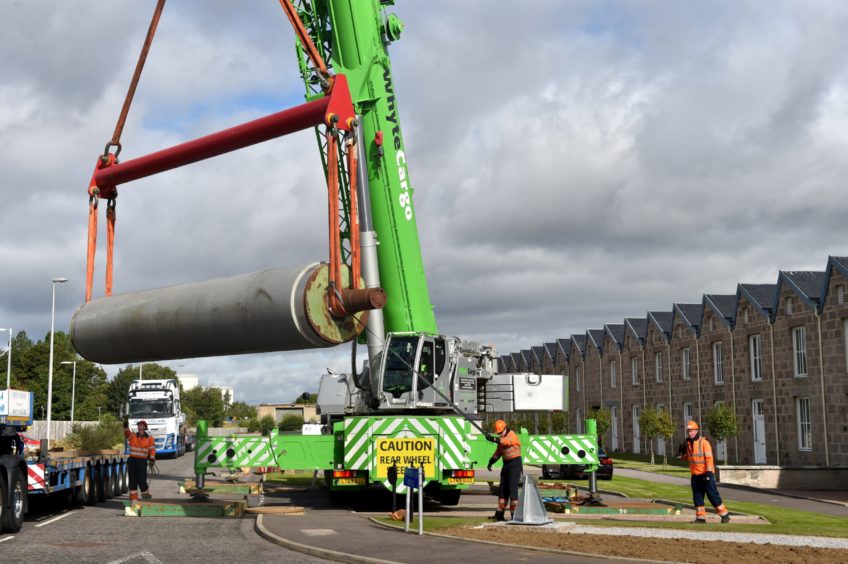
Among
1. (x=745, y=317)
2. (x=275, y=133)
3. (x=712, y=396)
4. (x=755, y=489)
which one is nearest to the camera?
(x=275, y=133)

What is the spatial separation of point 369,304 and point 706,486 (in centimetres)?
854

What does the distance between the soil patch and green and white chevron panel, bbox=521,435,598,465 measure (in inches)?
172

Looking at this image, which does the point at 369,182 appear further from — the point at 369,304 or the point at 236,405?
the point at 236,405

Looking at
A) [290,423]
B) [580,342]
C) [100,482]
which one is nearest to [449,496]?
[100,482]

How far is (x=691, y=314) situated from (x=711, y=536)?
1436 inches

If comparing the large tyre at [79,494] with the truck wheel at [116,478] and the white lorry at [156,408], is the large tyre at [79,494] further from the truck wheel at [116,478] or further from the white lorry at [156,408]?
the white lorry at [156,408]

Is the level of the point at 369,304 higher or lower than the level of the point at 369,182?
lower

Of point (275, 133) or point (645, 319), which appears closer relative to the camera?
point (275, 133)

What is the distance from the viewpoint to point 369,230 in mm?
17125

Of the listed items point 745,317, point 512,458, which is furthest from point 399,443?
point 745,317

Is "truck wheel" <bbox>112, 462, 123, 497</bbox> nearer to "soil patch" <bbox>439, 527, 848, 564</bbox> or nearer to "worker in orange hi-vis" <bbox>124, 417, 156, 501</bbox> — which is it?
"worker in orange hi-vis" <bbox>124, 417, 156, 501</bbox>

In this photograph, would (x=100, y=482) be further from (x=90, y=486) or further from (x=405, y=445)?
(x=405, y=445)

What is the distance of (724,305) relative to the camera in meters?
45.7

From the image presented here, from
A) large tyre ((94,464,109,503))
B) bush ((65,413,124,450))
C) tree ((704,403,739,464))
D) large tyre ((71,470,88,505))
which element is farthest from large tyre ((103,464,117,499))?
tree ((704,403,739,464))
